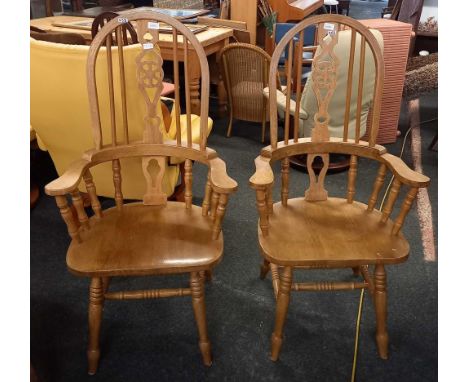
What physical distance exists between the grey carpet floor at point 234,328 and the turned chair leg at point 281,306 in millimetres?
85

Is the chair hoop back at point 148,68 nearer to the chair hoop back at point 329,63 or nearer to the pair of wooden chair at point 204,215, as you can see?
the pair of wooden chair at point 204,215

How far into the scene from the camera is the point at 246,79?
3.17 metres

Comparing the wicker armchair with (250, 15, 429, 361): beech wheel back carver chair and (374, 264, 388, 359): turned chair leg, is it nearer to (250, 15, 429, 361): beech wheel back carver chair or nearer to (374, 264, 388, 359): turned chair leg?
(250, 15, 429, 361): beech wheel back carver chair

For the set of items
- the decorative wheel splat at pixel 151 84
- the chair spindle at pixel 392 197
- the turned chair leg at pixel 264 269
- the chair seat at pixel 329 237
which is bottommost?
the turned chair leg at pixel 264 269

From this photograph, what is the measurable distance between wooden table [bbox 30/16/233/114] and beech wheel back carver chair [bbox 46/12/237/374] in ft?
2.98

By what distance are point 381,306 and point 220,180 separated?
0.73 metres

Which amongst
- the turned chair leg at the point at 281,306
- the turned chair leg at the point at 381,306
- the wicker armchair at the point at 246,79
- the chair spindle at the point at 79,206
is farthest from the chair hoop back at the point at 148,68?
the wicker armchair at the point at 246,79

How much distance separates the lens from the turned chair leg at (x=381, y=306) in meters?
1.42

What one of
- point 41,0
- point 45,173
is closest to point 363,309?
point 45,173

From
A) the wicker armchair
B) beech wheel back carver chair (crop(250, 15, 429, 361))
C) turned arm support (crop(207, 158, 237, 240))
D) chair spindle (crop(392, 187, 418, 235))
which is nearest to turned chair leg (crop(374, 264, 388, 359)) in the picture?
beech wheel back carver chair (crop(250, 15, 429, 361))

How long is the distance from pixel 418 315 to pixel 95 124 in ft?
4.93

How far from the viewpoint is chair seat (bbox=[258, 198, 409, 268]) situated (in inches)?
51.4

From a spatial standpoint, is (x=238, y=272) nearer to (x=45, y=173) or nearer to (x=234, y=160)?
(x=234, y=160)

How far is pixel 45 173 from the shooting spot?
2.81 m
